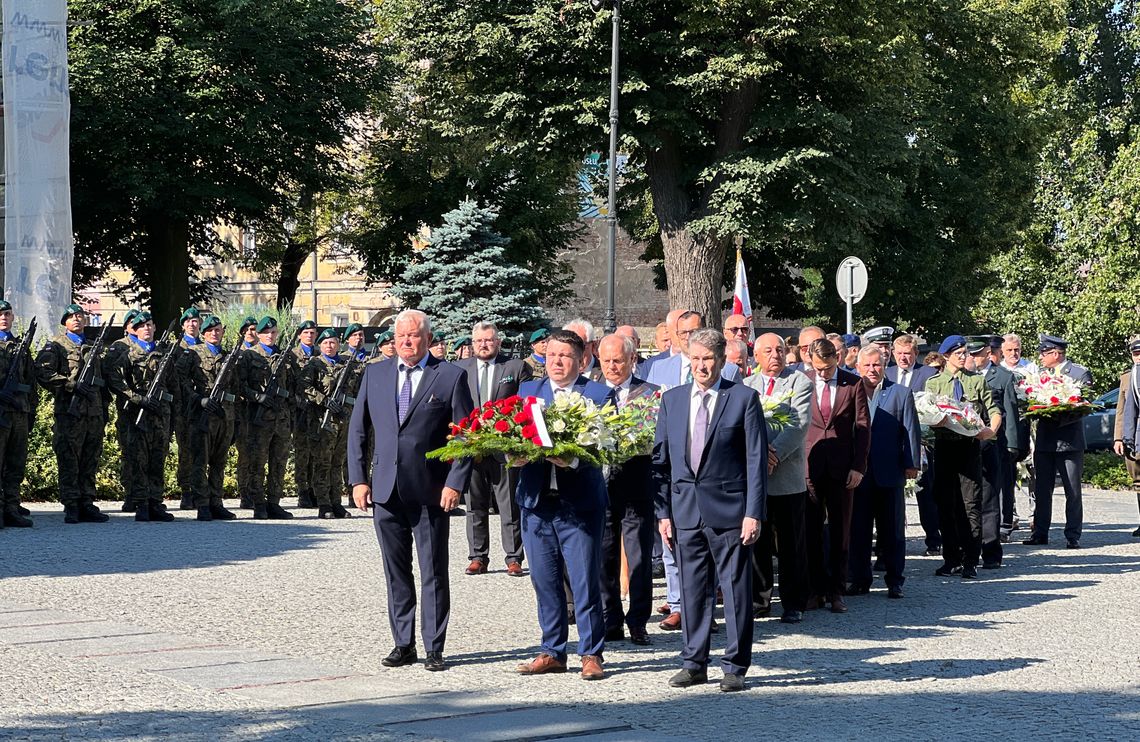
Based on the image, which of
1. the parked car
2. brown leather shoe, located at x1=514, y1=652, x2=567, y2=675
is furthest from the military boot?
the parked car

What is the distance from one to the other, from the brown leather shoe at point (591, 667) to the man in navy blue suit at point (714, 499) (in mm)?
426

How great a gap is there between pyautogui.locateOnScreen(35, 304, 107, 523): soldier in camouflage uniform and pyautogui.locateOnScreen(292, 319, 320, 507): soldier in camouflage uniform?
234cm

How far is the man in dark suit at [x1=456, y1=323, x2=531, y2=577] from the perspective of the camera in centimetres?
1295

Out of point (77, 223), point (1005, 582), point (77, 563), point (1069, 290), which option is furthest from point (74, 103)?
point (1005, 582)

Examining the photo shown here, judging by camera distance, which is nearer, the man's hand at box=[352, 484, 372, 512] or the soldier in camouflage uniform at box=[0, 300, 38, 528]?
the man's hand at box=[352, 484, 372, 512]

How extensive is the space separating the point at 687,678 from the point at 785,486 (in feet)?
8.41

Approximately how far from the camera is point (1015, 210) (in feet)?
136

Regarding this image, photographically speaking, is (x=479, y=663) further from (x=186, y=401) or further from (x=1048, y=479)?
(x=186, y=401)

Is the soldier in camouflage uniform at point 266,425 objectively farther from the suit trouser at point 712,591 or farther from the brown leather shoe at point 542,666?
the suit trouser at point 712,591

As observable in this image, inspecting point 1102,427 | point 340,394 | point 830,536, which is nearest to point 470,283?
point 1102,427

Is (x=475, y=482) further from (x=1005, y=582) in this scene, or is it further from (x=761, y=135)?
(x=761, y=135)

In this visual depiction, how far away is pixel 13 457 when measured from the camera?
15516 mm

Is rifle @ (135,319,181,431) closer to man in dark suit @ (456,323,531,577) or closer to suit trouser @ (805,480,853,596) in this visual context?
man in dark suit @ (456,323,531,577)

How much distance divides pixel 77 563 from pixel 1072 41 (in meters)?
43.4
